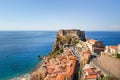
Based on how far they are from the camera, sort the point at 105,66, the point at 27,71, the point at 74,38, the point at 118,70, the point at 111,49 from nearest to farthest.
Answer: the point at 118,70 → the point at 105,66 → the point at 111,49 → the point at 27,71 → the point at 74,38

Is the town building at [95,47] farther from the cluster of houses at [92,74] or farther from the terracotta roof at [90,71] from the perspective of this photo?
the terracotta roof at [90,71]

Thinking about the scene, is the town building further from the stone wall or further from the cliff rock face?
the cliff rock face

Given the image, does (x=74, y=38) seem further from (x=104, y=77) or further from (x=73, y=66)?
(x=104, y=77)

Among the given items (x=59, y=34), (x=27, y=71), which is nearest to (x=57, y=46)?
(x=59, y=34)

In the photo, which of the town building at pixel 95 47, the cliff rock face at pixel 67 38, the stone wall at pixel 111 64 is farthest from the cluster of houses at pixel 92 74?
the cliff rock face at pixel 67 38

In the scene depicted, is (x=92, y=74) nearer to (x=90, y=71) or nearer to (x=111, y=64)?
(x=90, y=71)

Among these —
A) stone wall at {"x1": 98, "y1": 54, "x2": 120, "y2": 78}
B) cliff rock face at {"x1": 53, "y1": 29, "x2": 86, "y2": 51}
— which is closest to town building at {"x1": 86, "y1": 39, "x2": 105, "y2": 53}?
stone wall at {"x1": 98, "y1": 54, "x2": 120, "y2": 78}
